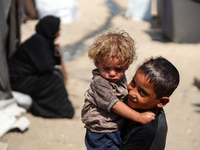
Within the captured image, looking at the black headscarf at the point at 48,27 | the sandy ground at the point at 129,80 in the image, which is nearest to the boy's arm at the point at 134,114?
the sandy ground at the point at 129,80

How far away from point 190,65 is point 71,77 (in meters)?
2.72

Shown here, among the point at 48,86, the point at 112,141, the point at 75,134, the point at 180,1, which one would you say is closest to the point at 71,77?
the point at 48,86

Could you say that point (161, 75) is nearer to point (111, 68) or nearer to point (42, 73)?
point (111, 68)

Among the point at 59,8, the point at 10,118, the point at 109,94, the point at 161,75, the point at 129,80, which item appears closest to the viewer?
the point at 161,75

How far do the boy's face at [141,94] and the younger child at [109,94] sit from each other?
0.16 ft

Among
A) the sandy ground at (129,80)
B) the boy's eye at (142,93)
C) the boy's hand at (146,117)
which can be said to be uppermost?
the boy's eye at (142,93)

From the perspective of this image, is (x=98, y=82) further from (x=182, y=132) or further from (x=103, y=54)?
(x=182, y=132)

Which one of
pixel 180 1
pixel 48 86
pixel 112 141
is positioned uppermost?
pixel 112 141

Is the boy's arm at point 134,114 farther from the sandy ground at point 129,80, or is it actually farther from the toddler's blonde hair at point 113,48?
the sandy ground at point 129,80

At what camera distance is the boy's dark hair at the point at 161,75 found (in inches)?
57.9

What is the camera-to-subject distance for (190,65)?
241 inches

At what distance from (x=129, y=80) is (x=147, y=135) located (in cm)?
428

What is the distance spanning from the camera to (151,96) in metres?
1.50

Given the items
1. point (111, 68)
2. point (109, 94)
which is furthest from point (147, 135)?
point (111, 68)
